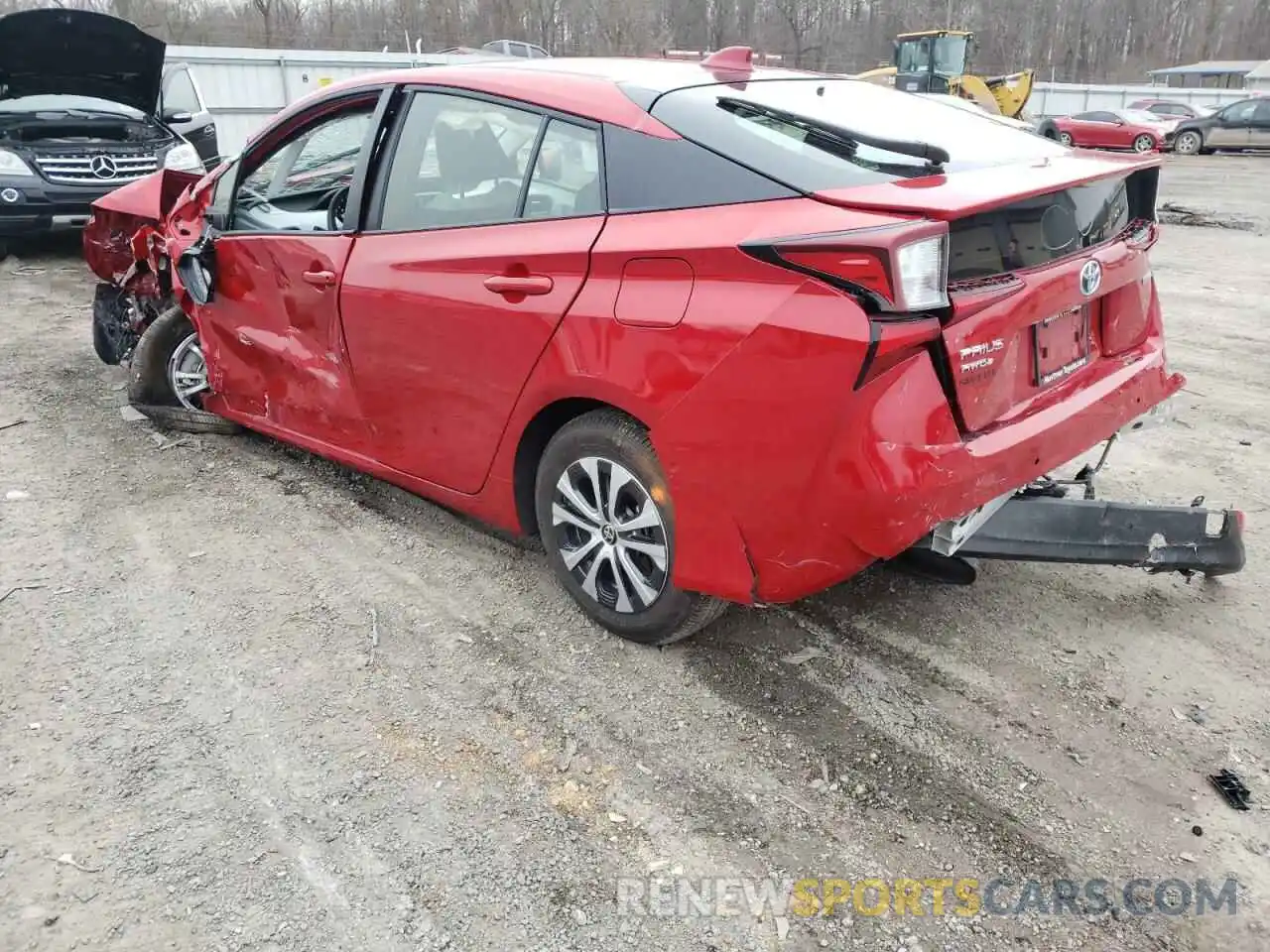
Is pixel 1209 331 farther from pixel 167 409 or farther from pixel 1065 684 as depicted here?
pixel 167 409

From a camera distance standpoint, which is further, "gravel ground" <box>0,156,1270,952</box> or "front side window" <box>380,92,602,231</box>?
"front side window" <box>380,92,602,231</box>

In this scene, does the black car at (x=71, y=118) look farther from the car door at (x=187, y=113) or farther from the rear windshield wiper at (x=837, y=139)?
the rear windshield wiper at (x=837, y=139)

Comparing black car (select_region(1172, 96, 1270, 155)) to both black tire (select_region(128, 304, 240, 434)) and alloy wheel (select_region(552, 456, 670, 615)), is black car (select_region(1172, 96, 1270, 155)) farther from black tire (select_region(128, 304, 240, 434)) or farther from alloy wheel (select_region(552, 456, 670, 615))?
alloy wheel (select_region(552, 456, 670, 615))

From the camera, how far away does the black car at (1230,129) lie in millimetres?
25578

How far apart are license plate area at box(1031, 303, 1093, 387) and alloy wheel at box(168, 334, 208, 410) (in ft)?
13.1

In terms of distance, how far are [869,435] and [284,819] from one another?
69.2 inches

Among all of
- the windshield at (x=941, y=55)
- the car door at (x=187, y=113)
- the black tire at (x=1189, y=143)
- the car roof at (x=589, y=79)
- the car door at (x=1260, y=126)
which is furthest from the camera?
the black tire at (x=1189, y=143)

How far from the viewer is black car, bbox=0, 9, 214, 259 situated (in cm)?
806

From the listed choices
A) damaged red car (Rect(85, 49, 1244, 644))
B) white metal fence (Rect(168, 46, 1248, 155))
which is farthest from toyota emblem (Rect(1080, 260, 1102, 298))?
white metal fence (Rect(168, 46, 1248, 155))

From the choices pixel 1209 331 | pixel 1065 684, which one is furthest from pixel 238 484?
pixel 1209 331

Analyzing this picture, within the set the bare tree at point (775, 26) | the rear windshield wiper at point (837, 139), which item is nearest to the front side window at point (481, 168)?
the rear windshield wiper at point (837, 139)

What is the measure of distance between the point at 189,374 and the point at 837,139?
12.1 ft

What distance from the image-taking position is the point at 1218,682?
2947mm

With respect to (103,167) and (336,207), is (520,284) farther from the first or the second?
(103,167)
